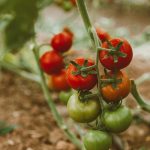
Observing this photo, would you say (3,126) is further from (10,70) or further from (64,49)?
(10,70)

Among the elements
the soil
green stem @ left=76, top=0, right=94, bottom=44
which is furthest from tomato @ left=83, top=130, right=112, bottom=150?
the soil

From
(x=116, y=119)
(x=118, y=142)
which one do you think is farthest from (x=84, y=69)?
(x=118, y=142)

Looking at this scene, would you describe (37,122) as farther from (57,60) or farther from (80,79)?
(80,79)

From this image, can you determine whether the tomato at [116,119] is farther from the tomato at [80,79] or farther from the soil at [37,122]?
the soil at [37,122]

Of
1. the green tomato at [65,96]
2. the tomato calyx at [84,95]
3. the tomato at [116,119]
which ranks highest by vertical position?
the tomato calyx at [84,95]

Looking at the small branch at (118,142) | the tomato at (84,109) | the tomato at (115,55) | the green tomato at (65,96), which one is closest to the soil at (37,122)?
the small branch at (118,142)

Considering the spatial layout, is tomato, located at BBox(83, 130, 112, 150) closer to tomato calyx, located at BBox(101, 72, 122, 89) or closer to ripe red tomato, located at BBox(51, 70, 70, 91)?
tomato calyx, located at BBox(101, 72, 122, 89)
